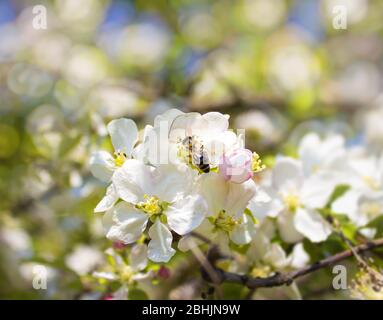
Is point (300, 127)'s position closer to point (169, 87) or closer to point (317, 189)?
point (169, 87)

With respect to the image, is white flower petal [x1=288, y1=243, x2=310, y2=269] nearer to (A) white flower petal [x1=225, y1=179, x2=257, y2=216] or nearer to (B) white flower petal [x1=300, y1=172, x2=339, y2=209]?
(B) white flower petal [x1=300, y1=172, x2=339, y2=209]

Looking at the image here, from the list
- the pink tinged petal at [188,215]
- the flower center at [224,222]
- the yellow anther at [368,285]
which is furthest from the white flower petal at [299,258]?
the pink tinged petal at [188,215]

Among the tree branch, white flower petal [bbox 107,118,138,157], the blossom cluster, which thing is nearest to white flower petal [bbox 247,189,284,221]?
the blossom cluster

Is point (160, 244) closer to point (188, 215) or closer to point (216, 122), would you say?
point (188, 215)

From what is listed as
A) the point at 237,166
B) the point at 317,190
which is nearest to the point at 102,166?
the point at 237,166

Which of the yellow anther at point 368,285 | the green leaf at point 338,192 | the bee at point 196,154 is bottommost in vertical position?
the yellow anther at point 368,285

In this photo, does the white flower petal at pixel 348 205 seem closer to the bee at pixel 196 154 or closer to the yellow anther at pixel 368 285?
the yellow anther at pixel 368 285
